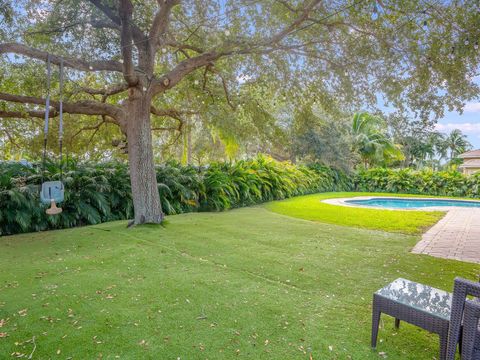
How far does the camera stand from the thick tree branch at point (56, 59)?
14.9ft

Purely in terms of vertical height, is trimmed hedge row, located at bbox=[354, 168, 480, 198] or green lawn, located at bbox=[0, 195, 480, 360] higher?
trimmed hedge row, located at bbox=[354, 168, 480, 198]

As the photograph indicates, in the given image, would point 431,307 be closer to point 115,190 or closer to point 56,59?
point 56,59

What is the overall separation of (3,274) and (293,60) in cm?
598

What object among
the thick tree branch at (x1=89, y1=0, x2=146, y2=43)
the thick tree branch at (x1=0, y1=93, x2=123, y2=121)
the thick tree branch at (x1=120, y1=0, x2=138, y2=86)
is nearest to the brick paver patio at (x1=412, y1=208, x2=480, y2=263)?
the thick tree branch at (x1=120, y1=0, x2=138, y2=86)

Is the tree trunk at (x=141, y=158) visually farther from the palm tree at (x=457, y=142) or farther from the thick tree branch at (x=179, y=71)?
the palm tree at (x=457, y=142)

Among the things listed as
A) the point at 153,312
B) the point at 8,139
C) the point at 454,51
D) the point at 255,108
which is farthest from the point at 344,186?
the point at 153,312

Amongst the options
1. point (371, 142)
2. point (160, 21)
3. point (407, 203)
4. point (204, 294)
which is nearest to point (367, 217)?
point (204, 294)

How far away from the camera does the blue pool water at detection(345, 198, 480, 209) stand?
12930mm

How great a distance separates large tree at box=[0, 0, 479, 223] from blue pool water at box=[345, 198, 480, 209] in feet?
24.8

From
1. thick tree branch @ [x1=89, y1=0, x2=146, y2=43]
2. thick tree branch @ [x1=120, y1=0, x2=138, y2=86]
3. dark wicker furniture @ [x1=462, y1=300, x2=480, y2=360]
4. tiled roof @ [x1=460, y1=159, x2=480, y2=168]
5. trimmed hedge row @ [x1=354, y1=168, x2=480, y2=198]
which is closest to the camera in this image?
dark wicker furniture @ [x1=462, y1=300, x2=480, y2=360]

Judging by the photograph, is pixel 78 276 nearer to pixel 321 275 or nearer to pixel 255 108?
pixel 321 275

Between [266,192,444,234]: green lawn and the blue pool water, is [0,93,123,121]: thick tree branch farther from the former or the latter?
the blue pool water

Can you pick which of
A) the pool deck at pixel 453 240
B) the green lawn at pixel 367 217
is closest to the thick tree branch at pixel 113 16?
the green lawn at pixel 367 217

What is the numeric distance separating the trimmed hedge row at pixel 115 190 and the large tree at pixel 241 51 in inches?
46.4
